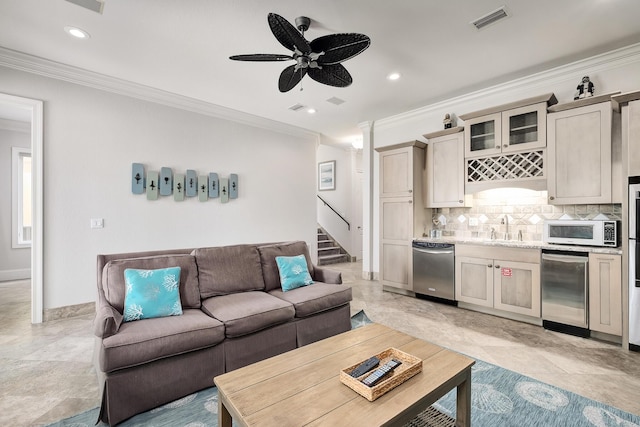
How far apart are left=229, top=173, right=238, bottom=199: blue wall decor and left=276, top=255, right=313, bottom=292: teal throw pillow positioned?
7.29ft

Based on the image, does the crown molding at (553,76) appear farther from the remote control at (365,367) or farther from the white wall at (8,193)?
the white wall at (8,193)

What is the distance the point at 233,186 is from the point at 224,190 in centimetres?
18

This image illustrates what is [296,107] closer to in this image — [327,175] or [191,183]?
[191,183]

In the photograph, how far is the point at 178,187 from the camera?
442 centimetres

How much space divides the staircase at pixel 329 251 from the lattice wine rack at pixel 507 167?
3.93 meters

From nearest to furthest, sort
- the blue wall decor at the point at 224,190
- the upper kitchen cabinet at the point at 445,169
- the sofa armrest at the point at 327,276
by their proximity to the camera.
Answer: the sofa armrest at the point at 327,276 → the upper kitchen cabinet at the point at 445,169 → the blue wall decor at the point at 224,190

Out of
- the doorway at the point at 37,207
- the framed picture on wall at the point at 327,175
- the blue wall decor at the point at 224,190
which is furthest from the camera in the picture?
the framed picture on wall at the point at 327,175

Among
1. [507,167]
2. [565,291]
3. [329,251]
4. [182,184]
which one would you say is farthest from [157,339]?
[329,251]

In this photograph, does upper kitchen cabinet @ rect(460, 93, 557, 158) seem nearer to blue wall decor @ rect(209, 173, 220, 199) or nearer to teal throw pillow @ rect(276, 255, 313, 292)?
teal throw pillow @ rect(276, 255, 313, 292)

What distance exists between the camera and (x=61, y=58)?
10.9 ft

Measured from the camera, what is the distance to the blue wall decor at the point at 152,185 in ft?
13.6

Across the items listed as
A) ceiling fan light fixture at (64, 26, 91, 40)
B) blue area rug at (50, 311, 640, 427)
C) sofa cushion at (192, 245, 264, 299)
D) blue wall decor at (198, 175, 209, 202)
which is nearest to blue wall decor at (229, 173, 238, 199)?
blue wall decor at (198, 175, 209, 202)

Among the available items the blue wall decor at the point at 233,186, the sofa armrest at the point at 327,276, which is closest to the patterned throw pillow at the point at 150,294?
the sofa armrest at the point at 327,276

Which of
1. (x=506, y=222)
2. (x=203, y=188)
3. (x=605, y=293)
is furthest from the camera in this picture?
(x=203, y=188)
